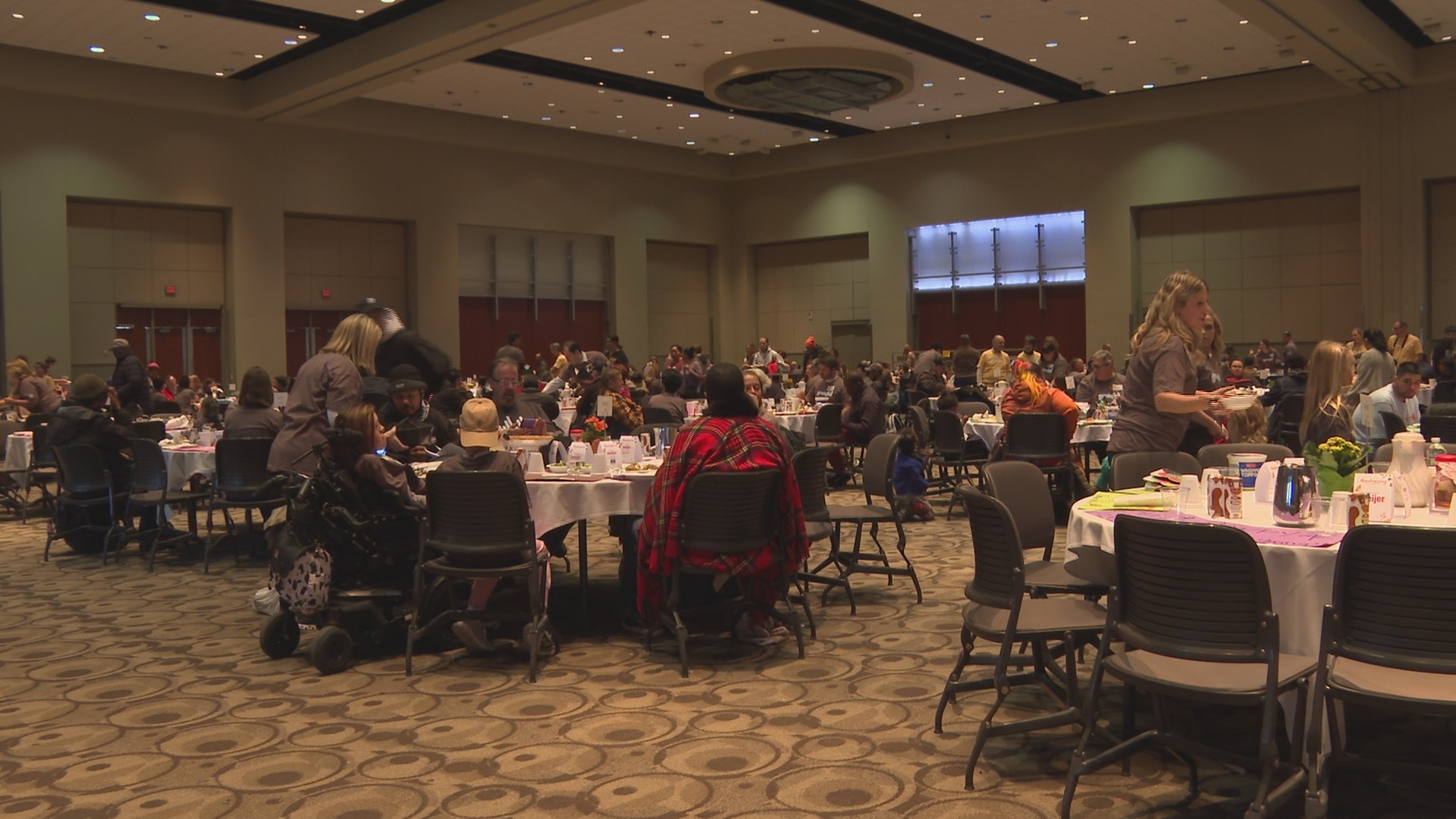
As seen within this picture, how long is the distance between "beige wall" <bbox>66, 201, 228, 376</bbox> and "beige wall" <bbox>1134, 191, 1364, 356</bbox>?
52.2 ft

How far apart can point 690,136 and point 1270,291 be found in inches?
429

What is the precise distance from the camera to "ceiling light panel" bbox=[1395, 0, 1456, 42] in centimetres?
1463

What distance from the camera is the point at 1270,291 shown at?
779 inches

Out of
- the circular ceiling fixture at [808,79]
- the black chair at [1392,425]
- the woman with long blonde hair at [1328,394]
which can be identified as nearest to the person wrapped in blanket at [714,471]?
the woman with long blonde hair at [1328,394]

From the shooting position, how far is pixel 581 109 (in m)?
20.2

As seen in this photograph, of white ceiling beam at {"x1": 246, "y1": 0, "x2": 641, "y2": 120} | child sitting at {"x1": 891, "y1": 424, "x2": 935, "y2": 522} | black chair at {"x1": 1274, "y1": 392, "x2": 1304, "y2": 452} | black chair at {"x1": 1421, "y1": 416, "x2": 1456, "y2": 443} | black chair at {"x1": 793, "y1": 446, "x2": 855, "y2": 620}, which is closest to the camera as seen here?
black chair at {"x1": 793, "y1": 446, "x2": 855, "y2": 620}

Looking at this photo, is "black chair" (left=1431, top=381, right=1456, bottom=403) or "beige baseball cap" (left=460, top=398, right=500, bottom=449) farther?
"black chair" (left=1431, top=381, right=1456, bottom=403)

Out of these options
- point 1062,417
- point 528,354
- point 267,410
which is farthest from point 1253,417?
point 528,354

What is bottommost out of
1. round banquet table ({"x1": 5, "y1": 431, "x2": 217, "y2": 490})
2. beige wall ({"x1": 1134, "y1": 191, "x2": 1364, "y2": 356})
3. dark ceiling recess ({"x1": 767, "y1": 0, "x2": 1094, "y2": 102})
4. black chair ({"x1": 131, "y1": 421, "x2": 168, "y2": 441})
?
round banquet table ({"x1": 5, "y1": 431, "x2": 217, "y2": 490})

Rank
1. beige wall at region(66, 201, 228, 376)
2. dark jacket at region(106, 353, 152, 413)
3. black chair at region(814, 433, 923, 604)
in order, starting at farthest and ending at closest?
beige wall at region(66, 201, 228, 376) → dark jacket at region(106, 353, 152, 413) → black chair at region(814, 433, 923, 604)

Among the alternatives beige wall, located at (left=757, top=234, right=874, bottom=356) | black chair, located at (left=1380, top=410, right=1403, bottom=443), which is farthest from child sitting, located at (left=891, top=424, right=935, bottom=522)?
beige wall, located at (left=757, top=234, right=874, bottom=356)

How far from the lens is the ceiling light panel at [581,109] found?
59.2 ft

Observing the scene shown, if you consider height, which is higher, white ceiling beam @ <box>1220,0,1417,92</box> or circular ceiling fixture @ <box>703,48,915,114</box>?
circular ceiling fixture @ <box>703,48,915,114</box>

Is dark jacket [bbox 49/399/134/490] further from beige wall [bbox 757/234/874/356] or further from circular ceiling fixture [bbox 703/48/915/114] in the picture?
beige wall [bbox 757/234/874/356]
